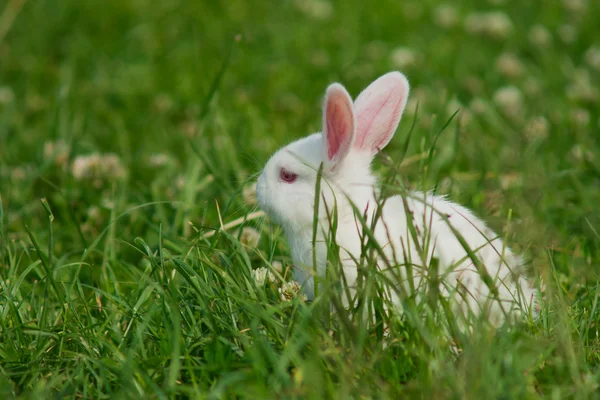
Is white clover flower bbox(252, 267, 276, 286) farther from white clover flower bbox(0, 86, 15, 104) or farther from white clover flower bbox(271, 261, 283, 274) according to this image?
white clover flower bbox(0, 86, 15, 104)

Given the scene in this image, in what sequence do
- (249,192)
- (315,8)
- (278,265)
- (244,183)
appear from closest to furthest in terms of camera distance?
1. (278,265)
2. (244,183)
3. (249,192)
4. (315,8)

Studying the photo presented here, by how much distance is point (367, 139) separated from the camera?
10.9 feet

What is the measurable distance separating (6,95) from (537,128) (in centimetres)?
391

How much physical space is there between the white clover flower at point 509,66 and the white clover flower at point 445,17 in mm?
883

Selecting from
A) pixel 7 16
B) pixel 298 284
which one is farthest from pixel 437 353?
pixel 7 16

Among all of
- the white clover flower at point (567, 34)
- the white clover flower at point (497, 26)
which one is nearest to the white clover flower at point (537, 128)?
the white clover flower at point (567, 34)

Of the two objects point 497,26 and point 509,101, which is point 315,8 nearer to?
point 497,26

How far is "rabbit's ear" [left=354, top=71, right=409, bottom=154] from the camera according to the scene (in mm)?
3250

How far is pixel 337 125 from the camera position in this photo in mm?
3072

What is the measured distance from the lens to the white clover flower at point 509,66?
20.6ft

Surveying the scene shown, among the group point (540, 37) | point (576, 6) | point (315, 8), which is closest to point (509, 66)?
point (540, 37)

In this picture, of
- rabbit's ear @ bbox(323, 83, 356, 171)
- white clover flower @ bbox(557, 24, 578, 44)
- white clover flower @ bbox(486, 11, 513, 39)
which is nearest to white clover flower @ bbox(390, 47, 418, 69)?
white clover flower @ bbox(486, 11, 513, 39)

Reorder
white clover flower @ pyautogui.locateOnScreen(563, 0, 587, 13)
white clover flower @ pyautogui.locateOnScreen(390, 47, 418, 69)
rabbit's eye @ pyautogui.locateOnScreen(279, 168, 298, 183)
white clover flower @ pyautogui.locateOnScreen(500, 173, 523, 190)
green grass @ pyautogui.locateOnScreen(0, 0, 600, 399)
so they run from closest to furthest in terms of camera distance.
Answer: green grass @ pyautogui.locateOnScreen(0, 0, 600, 399), rabbit's eye @ pyautogui.locateOnScreen(279, 168, 298, 183), white clover flower @ pyautogui.locateOnScreen(500, 173, 523, 190), white clover flower @ pyautogui.locateOnScreen(390, 47, 418, 69), white clover flower @ pyautogui.locateOnScreen(563, 0, 587, 13)

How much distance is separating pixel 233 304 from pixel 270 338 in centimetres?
22
